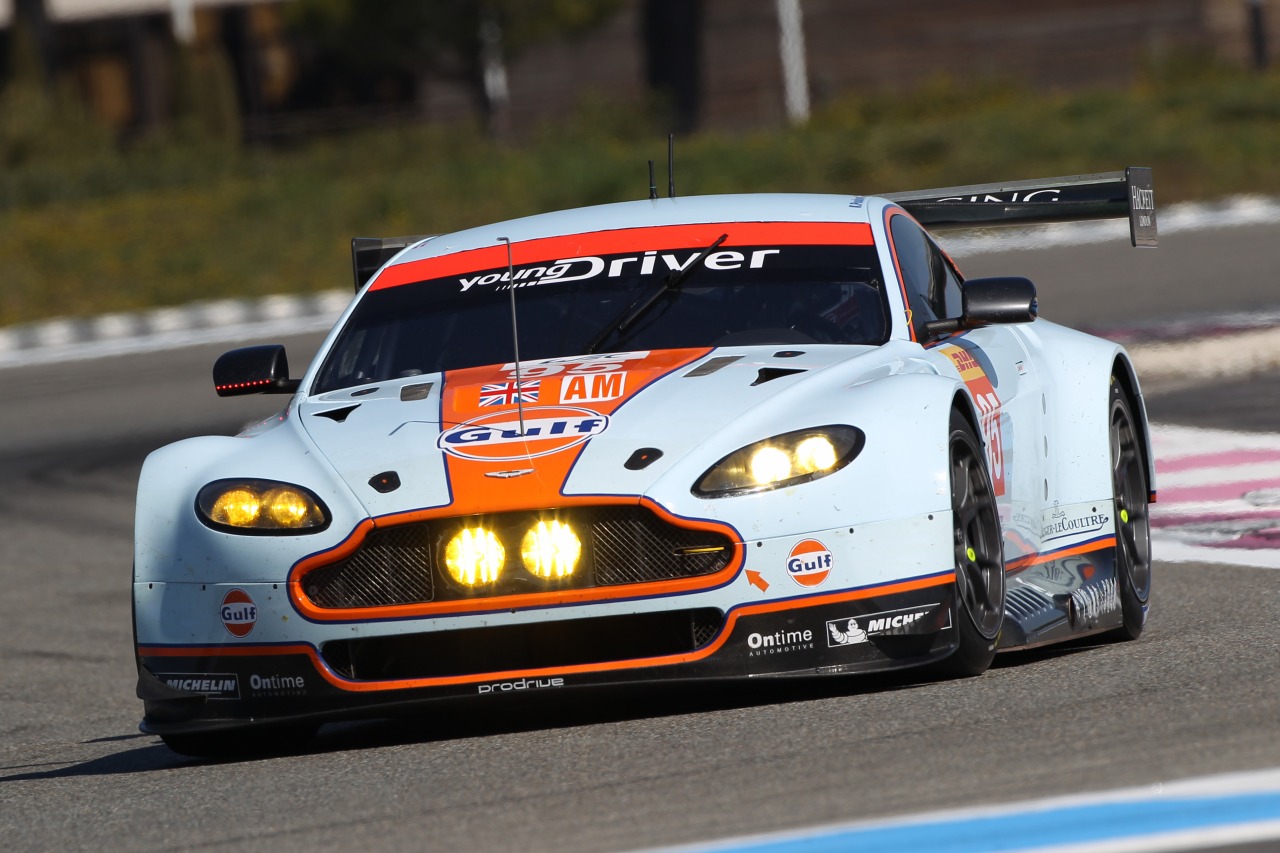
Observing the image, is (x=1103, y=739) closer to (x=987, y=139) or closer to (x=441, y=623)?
(x=441, y=623)

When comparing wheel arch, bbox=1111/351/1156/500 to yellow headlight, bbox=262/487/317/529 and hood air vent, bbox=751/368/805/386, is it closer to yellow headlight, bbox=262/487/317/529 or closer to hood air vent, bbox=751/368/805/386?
hood air vent, bbox=751/368/805/386

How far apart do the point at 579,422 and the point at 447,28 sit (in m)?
37.3

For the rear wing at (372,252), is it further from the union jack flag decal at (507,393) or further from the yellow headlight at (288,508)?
the yellow headlight at (288,508)

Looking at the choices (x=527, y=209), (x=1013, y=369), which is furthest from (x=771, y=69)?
(x=1013, y=369)

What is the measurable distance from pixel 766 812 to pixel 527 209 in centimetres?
2459

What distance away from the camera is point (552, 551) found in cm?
515

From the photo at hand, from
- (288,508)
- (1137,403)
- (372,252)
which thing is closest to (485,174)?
(372,252)

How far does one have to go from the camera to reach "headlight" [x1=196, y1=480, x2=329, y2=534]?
5363 millimetres

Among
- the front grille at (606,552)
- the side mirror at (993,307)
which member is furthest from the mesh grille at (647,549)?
the side mirror at (993,307)

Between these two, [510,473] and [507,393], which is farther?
[507,393]

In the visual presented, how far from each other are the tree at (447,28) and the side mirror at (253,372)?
35646 millimetres

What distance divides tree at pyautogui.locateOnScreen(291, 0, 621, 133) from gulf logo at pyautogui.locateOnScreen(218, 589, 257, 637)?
37.0m

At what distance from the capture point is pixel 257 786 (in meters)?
5.09

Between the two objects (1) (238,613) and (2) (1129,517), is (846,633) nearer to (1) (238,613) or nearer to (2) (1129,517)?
(1) (238,613)
